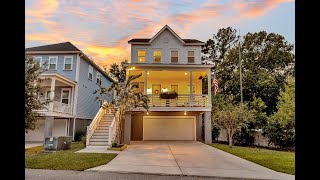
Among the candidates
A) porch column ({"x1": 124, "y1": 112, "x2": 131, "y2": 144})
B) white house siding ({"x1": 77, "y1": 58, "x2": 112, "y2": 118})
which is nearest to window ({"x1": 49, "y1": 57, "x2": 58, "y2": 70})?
white house siding ({"x1": 77, "y1": 58, "x2": 112, "y2": 118})

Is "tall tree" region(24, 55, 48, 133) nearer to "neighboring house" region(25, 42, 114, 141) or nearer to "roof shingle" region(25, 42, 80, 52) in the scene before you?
"neighboring house" region(25, 42, 114, 141)

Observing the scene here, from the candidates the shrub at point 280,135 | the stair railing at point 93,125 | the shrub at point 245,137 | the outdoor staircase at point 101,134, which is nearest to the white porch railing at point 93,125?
the stair railing at point 93,125

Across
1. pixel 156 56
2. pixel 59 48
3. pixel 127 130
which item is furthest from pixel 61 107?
pixel 156 56

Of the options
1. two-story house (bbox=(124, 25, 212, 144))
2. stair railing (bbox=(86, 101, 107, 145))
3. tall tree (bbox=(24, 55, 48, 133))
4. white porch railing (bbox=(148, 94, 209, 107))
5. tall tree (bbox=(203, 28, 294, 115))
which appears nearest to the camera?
tall tree (bbox=(24, 55, 48, 133))

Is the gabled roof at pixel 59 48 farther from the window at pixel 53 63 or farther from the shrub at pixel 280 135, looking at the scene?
the shrub at pixel 280 135

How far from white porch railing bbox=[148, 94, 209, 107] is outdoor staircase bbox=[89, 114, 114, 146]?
3.46 meters

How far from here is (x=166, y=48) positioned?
21.1 meters

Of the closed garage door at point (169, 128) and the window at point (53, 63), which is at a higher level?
the window at point (53, 63)

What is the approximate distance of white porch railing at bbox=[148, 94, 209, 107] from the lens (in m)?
18.1

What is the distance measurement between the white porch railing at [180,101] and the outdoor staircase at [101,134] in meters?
3.46

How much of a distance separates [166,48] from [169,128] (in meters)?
6.83

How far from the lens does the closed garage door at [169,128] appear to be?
20547 mm

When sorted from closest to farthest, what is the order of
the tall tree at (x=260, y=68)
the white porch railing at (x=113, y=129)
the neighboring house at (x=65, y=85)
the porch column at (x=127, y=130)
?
1. the white porch railing at (x=113, y=129)
2. the porch column at (x=127, y=130)
3. the neighboring house at (x=65, y=85)
4. the tall tree at (x=260, y=68)
